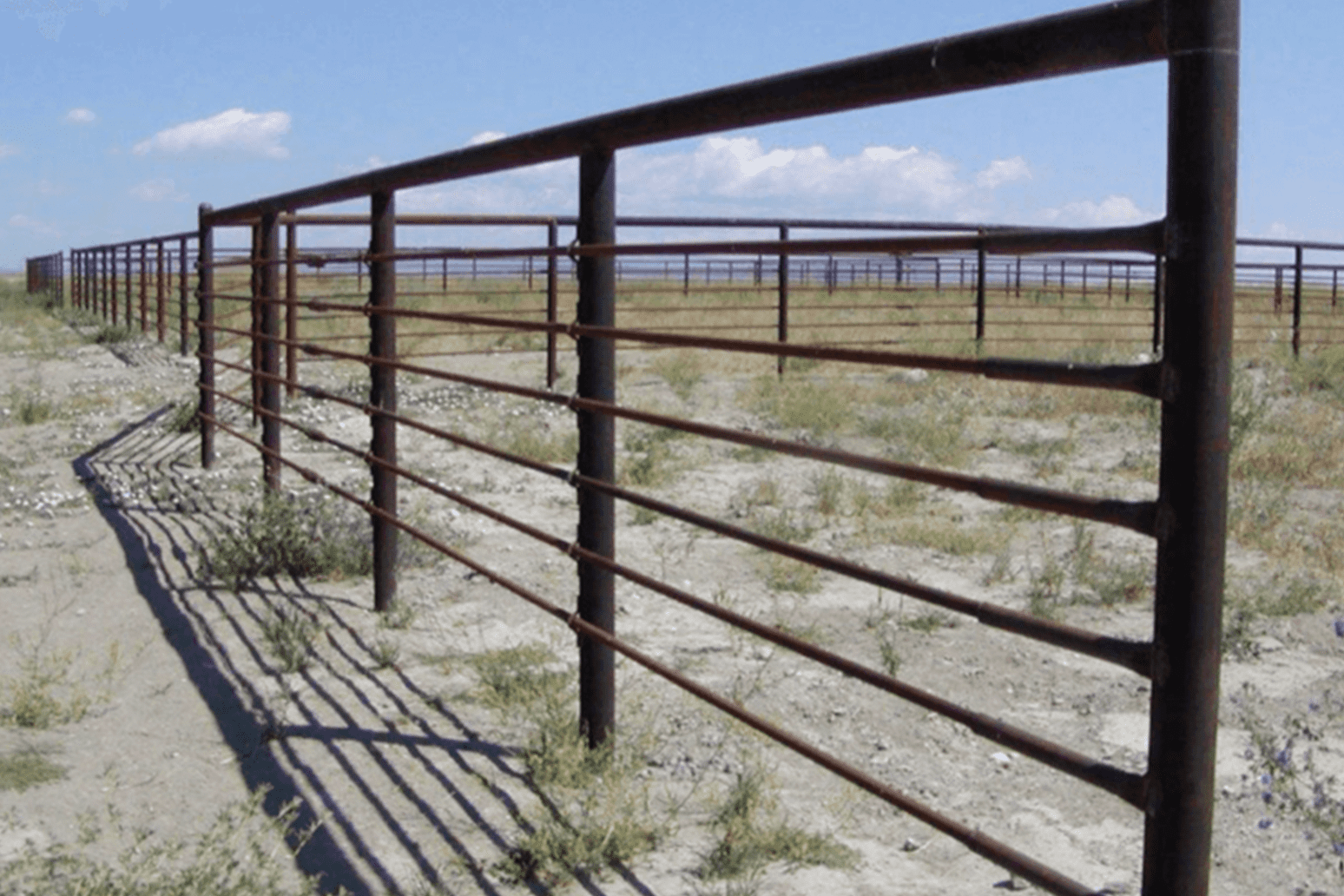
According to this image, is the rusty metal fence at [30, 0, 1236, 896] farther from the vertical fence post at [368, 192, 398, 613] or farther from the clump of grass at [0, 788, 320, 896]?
the vertical fence post at [368, 192, 398, 613]

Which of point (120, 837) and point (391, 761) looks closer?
point (120, 837)

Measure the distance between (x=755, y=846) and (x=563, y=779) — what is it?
23.0 inches

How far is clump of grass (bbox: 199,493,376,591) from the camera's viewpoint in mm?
5598

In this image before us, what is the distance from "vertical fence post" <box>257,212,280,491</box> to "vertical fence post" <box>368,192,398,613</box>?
5.00 feet

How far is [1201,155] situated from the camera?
165cm

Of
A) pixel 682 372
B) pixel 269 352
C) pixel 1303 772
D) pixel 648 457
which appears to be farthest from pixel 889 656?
pixel 682 372

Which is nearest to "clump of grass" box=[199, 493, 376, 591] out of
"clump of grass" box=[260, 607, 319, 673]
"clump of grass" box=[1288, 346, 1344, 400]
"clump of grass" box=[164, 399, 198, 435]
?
"clump of grass" box=[260, 607, 319, 673]

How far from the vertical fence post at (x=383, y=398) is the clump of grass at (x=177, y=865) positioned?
1.91m

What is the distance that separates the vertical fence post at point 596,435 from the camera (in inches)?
137

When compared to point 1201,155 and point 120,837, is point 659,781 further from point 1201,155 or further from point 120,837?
point 1201,155

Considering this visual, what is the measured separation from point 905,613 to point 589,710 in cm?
178

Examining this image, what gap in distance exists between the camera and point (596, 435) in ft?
11.5

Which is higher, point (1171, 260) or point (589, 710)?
point (1171, 260)

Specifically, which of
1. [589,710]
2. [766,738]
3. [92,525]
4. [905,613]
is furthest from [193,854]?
[92,525]
